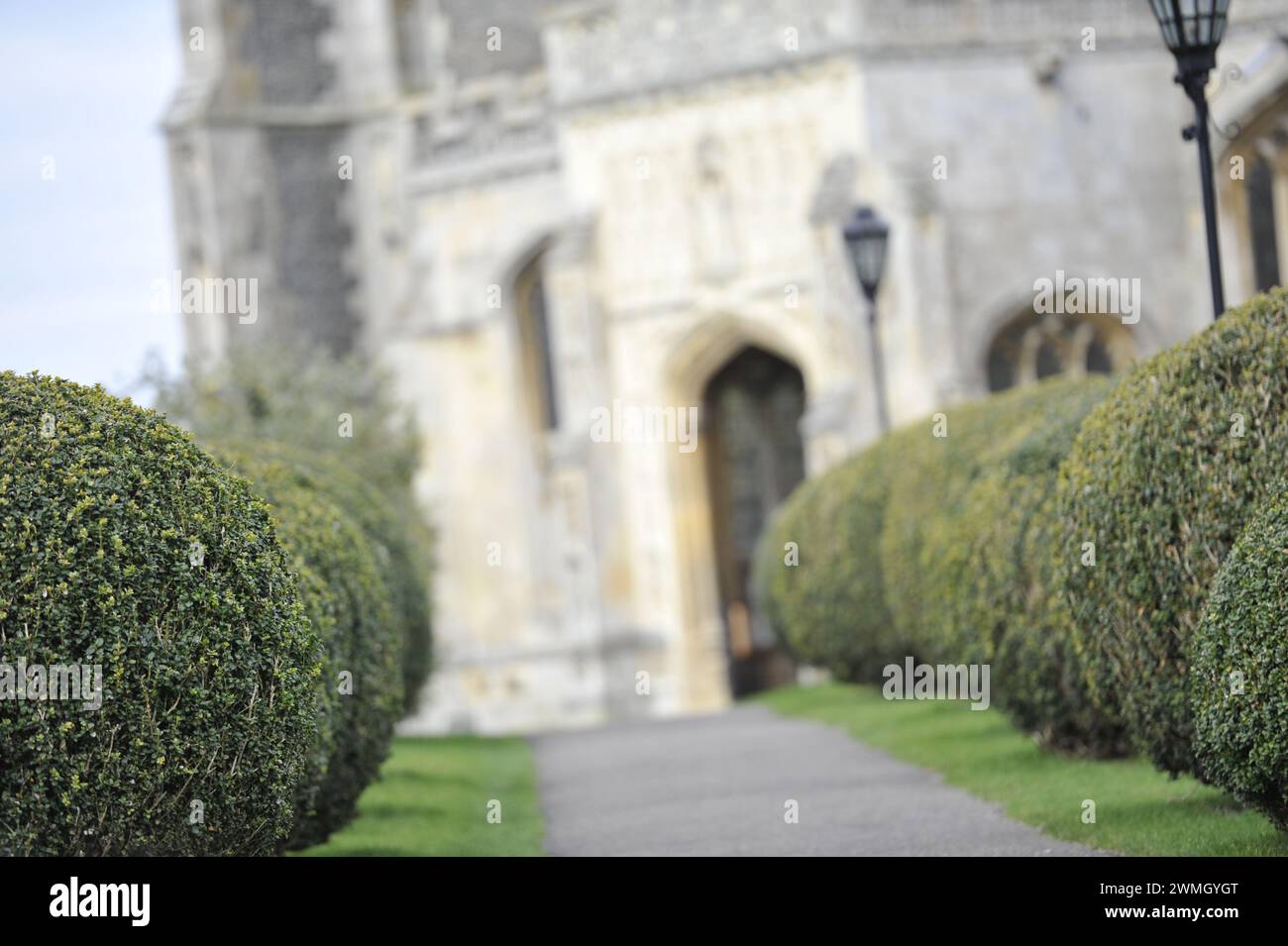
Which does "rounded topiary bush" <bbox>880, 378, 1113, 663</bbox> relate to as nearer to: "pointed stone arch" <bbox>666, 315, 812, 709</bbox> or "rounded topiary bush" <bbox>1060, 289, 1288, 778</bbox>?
"rounded topiary bush" <bbox>1060, 289, 1288, 778</bbox>

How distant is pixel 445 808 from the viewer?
1451cm

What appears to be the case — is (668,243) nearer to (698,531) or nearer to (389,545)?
(698,531)

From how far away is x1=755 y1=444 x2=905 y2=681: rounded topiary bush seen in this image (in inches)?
786

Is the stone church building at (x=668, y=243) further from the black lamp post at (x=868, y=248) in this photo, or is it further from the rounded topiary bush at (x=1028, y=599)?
the rounded topiary bush at (x=1028, y=599)

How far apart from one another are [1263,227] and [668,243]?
7924 mm

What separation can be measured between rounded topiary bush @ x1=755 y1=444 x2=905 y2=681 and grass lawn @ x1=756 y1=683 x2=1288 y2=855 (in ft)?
6.19

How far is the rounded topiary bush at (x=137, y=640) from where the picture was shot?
26.5ft

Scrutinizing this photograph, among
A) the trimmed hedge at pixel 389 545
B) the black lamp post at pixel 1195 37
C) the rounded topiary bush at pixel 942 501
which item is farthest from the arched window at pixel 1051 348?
the black lamp post at pixel 1195 37

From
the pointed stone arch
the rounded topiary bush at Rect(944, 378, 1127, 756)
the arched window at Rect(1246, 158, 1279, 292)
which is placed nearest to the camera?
the rounded topiary bush at Rect(944, 378, 1127, 756)

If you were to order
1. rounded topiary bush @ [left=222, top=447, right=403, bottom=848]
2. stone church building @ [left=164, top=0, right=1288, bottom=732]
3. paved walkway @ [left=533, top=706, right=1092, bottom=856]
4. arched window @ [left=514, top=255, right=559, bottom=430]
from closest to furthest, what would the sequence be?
paved walkway @ [left=533, top=706, right=1092, bottom=856]
rounded topiary bush @ [left=222, top=447, right=403, bottom=848]
stone church building @ [left=164, top=0, right=1288, bottom=732]
arched window @ [left=514, top=255, right=559, bottom=430]

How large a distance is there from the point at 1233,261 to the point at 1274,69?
2666 mm

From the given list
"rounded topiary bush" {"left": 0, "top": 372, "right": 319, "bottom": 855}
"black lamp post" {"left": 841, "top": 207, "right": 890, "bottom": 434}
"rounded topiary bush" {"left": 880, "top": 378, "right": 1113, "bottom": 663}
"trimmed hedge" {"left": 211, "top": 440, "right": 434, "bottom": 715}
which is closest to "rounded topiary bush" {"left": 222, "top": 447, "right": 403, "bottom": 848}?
"trimmed hedge" {"left": 211, "top": 440, "right": 434, "bottom": 715}
